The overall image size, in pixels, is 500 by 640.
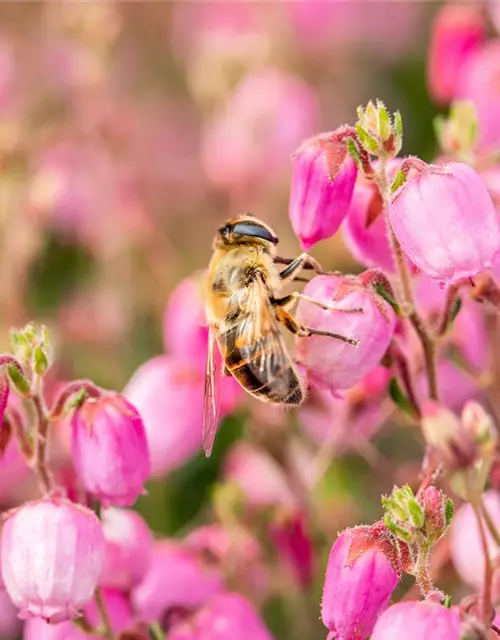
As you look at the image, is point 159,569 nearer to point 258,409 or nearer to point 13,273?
point 258,409

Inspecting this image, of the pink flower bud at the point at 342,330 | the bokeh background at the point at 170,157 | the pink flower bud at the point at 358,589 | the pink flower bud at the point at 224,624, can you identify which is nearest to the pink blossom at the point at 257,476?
the bokeh background at the point at 170,157

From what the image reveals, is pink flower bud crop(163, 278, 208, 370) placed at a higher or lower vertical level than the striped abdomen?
higher

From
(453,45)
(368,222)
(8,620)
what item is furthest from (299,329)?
(453,45)

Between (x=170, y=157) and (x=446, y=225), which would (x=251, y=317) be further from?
(x=170, y=157)

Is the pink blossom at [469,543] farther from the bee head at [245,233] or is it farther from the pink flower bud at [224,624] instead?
the bee head at [245,233]

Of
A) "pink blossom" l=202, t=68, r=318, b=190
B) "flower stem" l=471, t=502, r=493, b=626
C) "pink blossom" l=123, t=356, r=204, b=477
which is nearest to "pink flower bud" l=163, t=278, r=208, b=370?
"pink blossom" l=123, t=356, r=204, b=477

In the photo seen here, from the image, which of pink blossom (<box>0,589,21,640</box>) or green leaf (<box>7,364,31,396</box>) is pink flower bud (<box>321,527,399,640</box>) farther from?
pink blossom (<box>0,589,21,640</box>)
